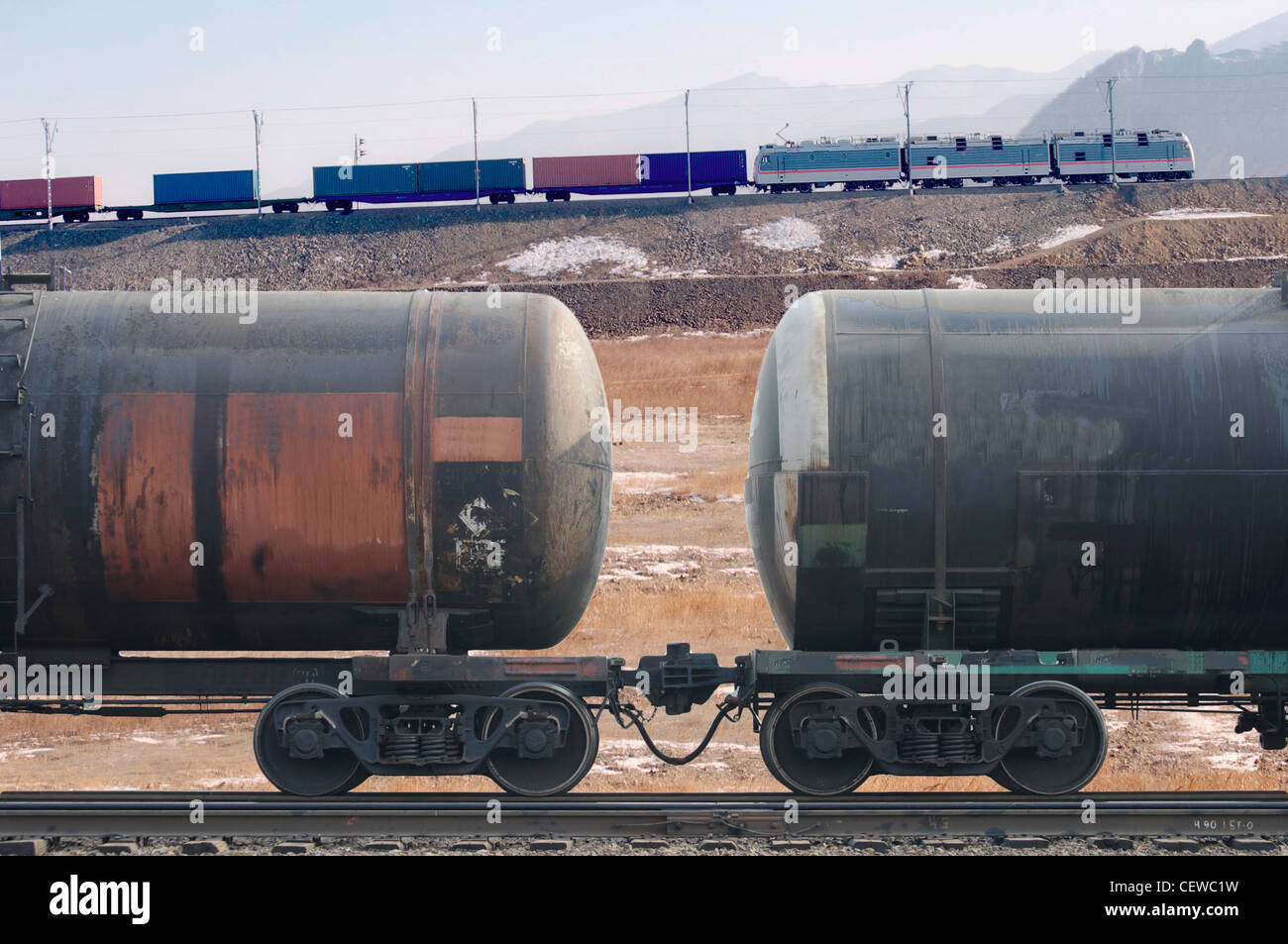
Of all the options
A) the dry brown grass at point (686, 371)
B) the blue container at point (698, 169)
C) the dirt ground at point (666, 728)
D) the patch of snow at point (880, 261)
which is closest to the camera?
the dirt ground at point (666, 728)

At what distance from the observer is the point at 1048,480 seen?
30.7 ft

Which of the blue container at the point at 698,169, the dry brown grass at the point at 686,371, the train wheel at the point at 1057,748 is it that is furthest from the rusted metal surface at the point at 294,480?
the blue container at the point at 698,169

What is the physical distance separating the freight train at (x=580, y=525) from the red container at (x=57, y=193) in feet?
218

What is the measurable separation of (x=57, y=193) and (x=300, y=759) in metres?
69.5

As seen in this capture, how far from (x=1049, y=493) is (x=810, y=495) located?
198cm

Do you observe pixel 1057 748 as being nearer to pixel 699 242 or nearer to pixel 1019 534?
Answer: pixel 1019 534

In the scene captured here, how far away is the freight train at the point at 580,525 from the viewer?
30.8ft

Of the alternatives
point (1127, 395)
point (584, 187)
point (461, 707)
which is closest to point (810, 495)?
point (1127, 395)

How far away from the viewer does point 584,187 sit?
69.2 metres

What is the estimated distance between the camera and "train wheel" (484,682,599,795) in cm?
963

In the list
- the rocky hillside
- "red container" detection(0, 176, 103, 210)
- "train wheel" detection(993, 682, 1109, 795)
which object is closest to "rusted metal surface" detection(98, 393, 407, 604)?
"train wheel" detection(993, 682, 1109, 795)

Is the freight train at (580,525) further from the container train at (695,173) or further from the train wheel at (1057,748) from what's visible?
the container train at (695,173)
